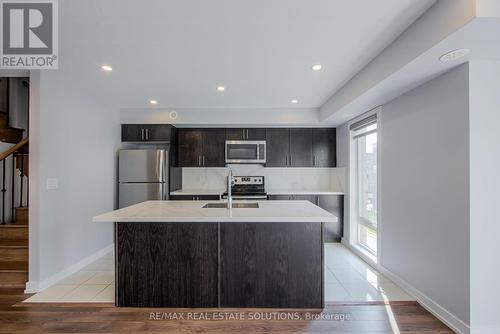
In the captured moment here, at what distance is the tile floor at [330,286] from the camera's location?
238 cm

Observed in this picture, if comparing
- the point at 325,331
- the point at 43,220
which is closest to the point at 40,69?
the point at 43,220

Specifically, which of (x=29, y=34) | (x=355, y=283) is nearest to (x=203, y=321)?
(x=355, y=283)

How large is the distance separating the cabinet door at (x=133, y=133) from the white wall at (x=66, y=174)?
27 centimetres

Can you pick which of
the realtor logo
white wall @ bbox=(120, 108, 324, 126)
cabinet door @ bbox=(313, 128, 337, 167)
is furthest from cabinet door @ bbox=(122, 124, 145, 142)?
cabinet door @ bbox=(313, 128, 337, 167)

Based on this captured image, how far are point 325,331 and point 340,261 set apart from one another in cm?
159

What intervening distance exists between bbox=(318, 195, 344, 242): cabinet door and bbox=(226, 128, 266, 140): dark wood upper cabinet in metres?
1.53

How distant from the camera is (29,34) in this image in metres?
1.96

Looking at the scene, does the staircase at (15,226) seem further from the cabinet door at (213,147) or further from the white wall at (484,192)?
the white wall at (484,192)

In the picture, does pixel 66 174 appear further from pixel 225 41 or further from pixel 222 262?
pixel 225 41

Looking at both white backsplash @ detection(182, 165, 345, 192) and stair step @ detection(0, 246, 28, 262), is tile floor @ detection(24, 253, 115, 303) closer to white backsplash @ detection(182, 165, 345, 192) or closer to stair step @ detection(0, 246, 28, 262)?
stair step @ detection(0, 246, 28, 262)

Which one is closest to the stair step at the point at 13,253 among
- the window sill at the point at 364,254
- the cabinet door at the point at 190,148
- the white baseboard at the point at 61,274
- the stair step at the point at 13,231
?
the stair step at the point at 13,231

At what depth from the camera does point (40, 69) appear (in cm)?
250

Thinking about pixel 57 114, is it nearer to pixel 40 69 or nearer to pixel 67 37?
pixel 40 69

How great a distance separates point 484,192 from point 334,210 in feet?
8.10
